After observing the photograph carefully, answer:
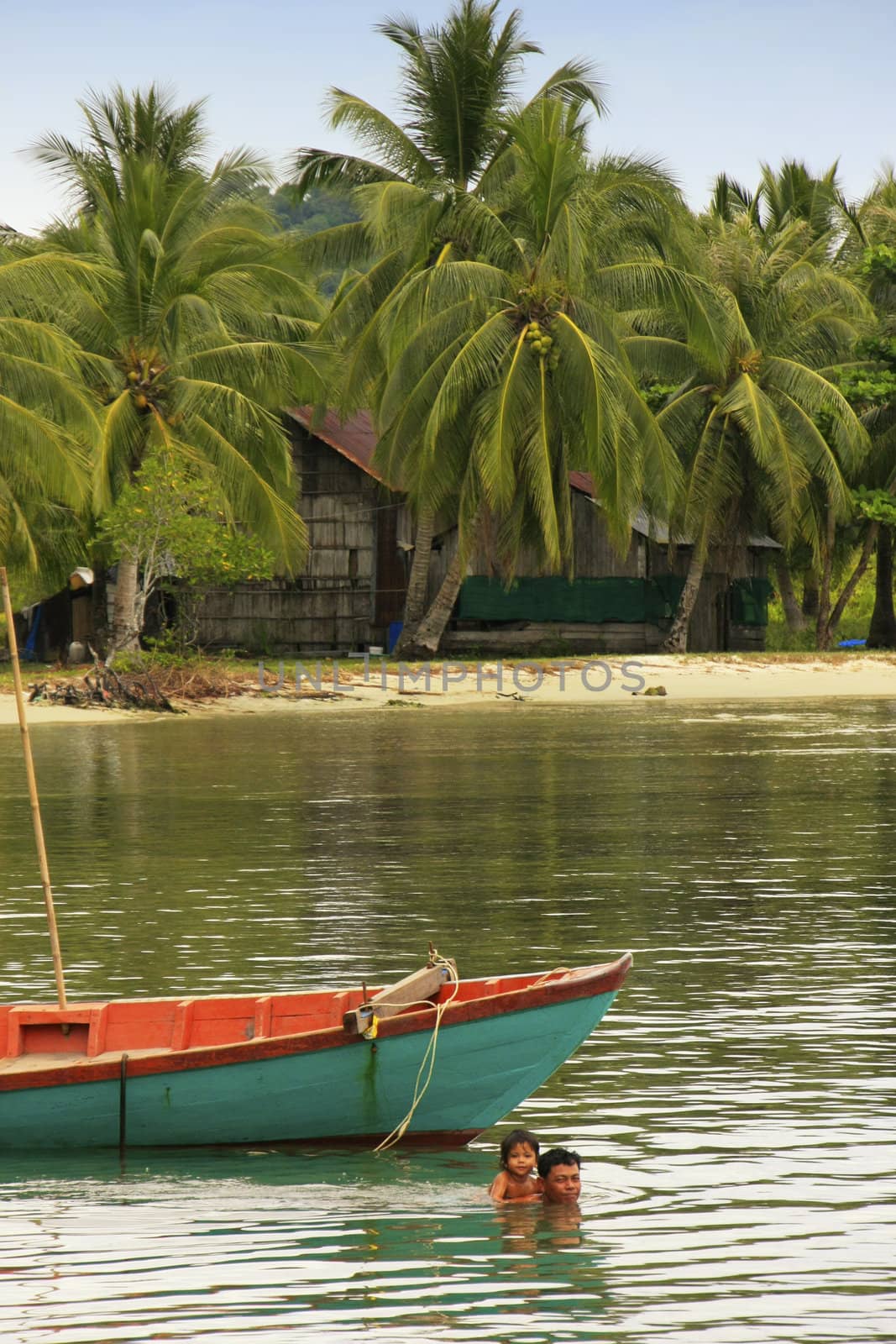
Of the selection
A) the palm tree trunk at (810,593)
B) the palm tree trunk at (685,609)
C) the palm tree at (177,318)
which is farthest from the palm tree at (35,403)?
the palm tree trunk at (810,593)

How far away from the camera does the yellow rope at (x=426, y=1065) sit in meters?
7.36

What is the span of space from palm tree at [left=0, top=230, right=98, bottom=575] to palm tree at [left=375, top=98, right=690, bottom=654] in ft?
20.3

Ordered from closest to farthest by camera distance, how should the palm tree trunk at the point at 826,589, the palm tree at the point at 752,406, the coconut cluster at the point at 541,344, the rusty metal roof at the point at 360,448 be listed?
the coconut cluster at the point at 541,344, the palm tree at the point at 752,406, the rusty metal roof at the point at 360,448, the palm tree trunk at the point at 826,589

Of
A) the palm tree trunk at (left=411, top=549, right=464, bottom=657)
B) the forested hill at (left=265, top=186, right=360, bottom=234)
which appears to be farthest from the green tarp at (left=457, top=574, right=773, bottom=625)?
the forested hill at (left=265, top=186, right=360, bottom=234)

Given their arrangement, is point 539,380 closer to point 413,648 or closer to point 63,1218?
point 413,648

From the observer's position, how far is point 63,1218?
22.6 feet

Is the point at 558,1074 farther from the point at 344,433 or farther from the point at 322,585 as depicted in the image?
the point at 344,433

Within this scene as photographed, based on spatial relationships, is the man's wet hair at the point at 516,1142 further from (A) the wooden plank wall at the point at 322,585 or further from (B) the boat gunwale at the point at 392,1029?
(A) the wooden plank wall at the point at 322,585

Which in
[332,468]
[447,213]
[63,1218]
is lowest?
[63,1218]

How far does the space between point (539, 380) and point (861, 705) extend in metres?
7.96

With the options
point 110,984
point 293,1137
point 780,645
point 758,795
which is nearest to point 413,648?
point 780,645

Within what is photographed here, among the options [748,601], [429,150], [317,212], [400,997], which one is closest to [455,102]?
[429,150]

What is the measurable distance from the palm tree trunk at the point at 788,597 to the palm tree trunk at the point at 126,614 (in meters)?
19.1

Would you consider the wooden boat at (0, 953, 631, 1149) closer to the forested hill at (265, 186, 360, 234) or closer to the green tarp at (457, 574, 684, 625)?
the green tarp at (457, 574, 684, 625)
